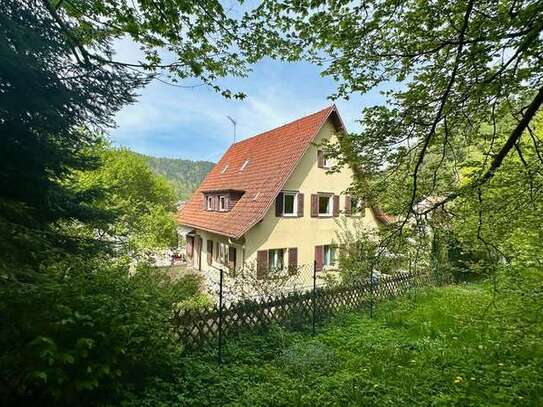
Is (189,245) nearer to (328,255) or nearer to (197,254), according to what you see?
(197,254)

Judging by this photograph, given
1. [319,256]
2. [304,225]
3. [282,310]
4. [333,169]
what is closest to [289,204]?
[304,225]

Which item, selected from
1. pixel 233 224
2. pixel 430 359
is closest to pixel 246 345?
pixel 430 359

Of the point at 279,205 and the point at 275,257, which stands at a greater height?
the point at 279,205

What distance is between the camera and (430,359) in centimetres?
541

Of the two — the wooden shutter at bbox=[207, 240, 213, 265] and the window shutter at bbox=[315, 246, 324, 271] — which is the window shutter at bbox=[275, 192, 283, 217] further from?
the wooden shutter at bbox=[207, 240, 213, 265]

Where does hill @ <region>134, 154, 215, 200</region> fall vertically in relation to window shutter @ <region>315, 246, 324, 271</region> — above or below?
above

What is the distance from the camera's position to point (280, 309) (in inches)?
281

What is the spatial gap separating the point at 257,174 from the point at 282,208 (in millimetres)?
2457

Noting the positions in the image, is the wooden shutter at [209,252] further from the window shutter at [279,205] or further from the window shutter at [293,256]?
the window shutter at [279,205]

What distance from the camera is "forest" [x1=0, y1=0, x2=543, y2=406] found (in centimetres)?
335

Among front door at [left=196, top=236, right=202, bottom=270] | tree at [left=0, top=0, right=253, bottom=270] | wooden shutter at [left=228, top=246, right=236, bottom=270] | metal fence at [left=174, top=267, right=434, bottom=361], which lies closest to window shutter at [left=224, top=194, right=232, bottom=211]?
wooden shutter at [left=228, top=246, right=236, bottom=270]

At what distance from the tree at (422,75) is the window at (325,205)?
35.5ft

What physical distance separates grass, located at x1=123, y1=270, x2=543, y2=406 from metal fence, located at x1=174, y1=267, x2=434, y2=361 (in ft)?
1.04

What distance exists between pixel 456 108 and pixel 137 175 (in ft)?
78.7
